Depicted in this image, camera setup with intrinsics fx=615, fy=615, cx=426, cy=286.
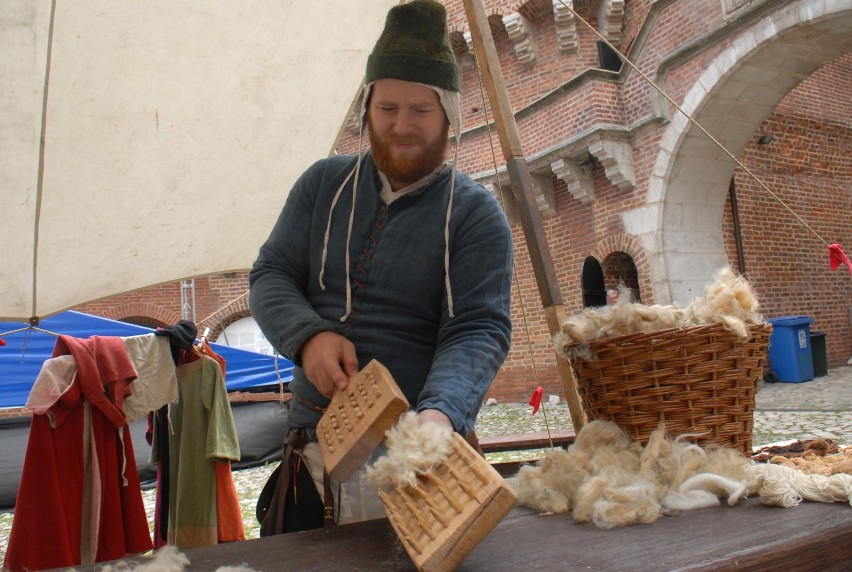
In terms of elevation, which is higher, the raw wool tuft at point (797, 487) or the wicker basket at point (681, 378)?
the wicker basket at point (681, 378)

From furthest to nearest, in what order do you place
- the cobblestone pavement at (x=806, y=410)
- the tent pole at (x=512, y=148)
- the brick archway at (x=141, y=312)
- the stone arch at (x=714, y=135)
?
the brick archway at (x=141, y=312), the stone arch at (x=714, y=135), the cobblestone pavement at (x=806, y=410), the tent pole at (x=512, y=148)

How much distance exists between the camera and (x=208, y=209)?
2.90 metres

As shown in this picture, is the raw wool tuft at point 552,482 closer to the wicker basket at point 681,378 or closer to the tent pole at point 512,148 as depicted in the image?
the wicker basket at point 681,378

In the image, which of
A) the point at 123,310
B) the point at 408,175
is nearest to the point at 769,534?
the point at 408,175

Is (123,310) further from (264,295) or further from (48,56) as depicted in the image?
(264,295)

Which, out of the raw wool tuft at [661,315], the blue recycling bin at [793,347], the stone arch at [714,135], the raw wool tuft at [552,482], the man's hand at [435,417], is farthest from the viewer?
the blue recycling bin at [793,347]

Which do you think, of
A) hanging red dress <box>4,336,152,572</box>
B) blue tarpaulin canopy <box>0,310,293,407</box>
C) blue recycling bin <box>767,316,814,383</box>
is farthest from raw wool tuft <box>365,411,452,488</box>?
blue recycling bin <box>767,316,814,383</box>

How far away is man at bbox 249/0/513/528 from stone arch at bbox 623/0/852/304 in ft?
23.6

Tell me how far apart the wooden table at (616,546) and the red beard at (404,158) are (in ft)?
2.54

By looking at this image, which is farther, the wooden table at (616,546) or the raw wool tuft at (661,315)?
the raw wool tuft at (661,315)

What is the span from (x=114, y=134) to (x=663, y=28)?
28.6ft

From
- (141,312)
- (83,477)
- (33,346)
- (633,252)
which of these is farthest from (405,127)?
(141,312)

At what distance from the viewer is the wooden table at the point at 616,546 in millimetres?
862

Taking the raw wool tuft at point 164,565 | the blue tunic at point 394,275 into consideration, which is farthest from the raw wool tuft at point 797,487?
the raw wool tuft at point 164,565
